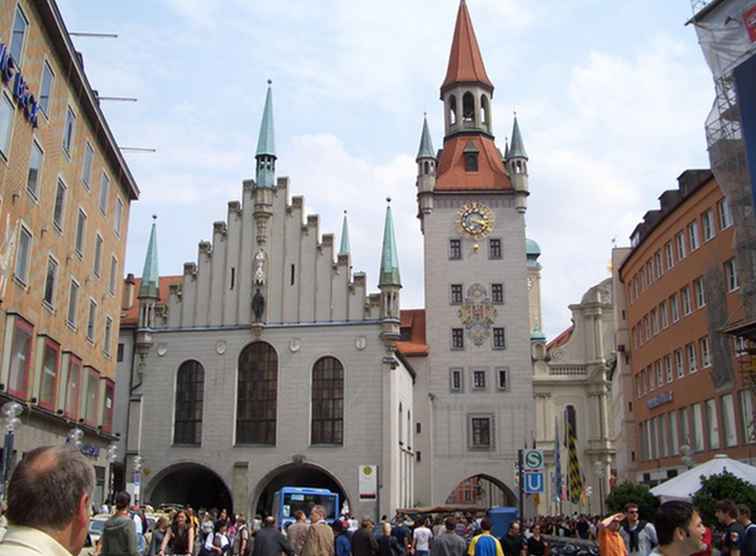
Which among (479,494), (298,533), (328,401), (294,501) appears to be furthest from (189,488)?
(298,533)

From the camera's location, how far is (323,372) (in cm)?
4628

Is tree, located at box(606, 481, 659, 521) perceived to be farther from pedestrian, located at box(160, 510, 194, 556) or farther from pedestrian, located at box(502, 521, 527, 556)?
pedestrian, located at box(160, 510, 194, 556)

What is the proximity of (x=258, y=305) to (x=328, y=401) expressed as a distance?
20.9 feet

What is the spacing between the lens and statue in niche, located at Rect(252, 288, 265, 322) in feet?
154

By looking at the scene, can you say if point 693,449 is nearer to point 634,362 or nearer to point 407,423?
point 634,362

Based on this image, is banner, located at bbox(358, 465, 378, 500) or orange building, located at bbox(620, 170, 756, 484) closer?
orange building, located at bbox(620, 170, 756, 484)

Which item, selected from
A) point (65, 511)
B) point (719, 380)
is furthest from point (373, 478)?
point (65, 511)

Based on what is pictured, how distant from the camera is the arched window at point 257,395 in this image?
46.0 m

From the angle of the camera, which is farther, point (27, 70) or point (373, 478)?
point (373, 478)

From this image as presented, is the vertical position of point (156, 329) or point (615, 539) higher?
point (156, 329)

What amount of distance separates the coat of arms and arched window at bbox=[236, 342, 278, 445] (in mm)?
13572

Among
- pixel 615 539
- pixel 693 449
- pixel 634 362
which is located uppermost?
pixel 634 362

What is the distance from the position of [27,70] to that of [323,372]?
88.8 ft

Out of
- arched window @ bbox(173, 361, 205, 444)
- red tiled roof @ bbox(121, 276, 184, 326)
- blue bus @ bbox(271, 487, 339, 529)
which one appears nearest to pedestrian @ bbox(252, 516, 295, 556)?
blue bus @ bbox(271, 487, 339, 529)
